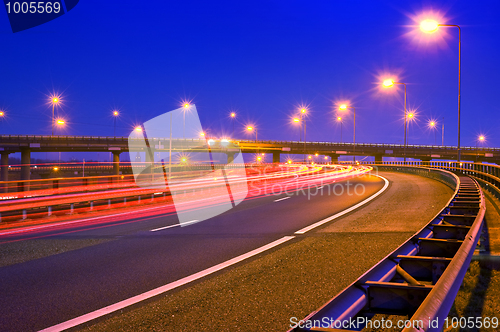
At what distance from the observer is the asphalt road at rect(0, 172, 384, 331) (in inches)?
173

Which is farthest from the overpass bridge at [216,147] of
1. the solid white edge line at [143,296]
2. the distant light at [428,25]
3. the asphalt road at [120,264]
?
the solid white edge line at [143,296]

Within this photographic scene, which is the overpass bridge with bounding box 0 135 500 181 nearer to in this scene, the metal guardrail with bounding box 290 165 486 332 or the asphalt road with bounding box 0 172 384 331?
the asphalt road with bounding box 0 172 384 331

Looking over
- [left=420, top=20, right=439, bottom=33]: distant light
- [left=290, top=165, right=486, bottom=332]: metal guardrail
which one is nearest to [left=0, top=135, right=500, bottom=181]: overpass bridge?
[left=420, top=20, right=439, bottom=33]: distant light

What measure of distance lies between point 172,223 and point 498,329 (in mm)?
8638

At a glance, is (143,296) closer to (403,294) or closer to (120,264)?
(120,264)

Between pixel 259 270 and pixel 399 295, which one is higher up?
pixel 399 295

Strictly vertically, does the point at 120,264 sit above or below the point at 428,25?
below

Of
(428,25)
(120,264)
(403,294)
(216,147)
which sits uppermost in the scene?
(428,25)

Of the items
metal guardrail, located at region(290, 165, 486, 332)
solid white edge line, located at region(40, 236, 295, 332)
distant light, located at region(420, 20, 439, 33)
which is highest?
distant light, located at region(420, 20, 439, 33)

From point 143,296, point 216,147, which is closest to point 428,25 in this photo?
point 143,296

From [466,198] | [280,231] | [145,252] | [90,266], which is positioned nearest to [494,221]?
[466,198]

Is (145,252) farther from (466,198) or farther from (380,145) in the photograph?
(380,145)

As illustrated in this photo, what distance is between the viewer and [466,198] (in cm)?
799

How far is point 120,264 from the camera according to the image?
617 cm
